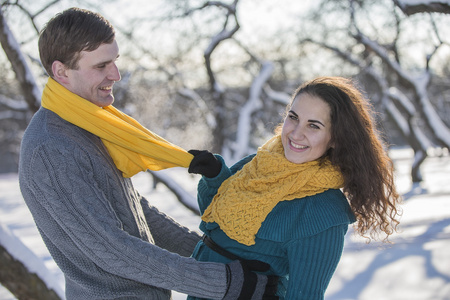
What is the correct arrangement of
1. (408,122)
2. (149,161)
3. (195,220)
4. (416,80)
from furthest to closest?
(408,122) → (195,220) → (416,80) → (149,161)

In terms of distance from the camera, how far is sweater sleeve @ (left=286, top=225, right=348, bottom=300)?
1.58m

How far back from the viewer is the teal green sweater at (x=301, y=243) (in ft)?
5.20

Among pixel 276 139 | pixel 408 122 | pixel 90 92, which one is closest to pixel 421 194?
pixel 408 122

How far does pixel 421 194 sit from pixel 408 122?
2.20m

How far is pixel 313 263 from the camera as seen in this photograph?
1.58 meters

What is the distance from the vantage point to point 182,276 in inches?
59.9

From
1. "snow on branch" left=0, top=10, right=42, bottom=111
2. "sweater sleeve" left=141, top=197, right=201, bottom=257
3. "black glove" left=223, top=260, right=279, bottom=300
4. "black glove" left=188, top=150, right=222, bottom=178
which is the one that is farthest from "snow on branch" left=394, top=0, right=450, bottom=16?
"snow on branch" left=0, top=10, right=42, bottom=111

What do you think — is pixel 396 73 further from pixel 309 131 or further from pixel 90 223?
pixel 90 223

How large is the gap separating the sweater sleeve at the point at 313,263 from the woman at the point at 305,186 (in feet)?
0.09

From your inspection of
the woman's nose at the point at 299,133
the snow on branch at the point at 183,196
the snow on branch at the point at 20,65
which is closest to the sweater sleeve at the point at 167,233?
the woman's nose at the point at 299,133

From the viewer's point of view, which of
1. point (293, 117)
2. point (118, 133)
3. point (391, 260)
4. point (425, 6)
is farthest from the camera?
point (391, 260)

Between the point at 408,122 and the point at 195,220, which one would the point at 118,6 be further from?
the point at 408,122

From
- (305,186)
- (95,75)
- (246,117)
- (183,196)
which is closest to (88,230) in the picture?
(95,75)

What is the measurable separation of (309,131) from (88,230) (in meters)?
0.92
